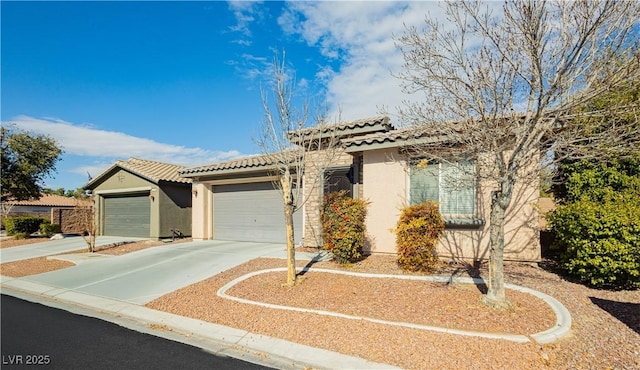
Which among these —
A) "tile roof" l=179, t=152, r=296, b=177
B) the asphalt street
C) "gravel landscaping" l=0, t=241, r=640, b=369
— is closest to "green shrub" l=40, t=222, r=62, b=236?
"tile roof" l=179, t=152, r=296, b=177

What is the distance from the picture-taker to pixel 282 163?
24.9 feet

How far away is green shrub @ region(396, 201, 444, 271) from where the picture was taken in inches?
282

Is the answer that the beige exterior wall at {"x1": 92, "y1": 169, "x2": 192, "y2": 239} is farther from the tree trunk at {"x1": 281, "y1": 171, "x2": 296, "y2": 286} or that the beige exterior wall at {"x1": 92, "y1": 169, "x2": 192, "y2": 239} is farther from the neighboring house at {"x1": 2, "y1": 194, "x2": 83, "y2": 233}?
the tree trunk at {"x1": 281, "y1": 171, "x2": 296, "y2": 286}

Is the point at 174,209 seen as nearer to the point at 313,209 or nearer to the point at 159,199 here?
the point at 159,199

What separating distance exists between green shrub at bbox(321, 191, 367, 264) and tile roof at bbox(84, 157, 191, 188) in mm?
10555

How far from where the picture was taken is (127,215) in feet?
57.4

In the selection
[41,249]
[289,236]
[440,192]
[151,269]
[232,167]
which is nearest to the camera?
[289,236]

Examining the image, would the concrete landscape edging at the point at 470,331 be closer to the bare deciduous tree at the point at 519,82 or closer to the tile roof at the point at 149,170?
the bare deciduous tree at the point at 519,82

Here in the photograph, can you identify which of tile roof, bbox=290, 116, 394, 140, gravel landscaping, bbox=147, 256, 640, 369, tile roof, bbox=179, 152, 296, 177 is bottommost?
gravel landscaping, bbox=147, 256, 640, 369

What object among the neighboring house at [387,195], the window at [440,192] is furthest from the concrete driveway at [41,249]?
the window at [440,192]

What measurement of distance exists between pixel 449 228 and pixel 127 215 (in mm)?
16394

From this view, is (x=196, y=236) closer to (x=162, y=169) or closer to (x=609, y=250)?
(x=162, y=169)

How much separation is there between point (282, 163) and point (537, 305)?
5562 millimetres

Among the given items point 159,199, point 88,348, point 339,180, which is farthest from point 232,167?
point 88,348
